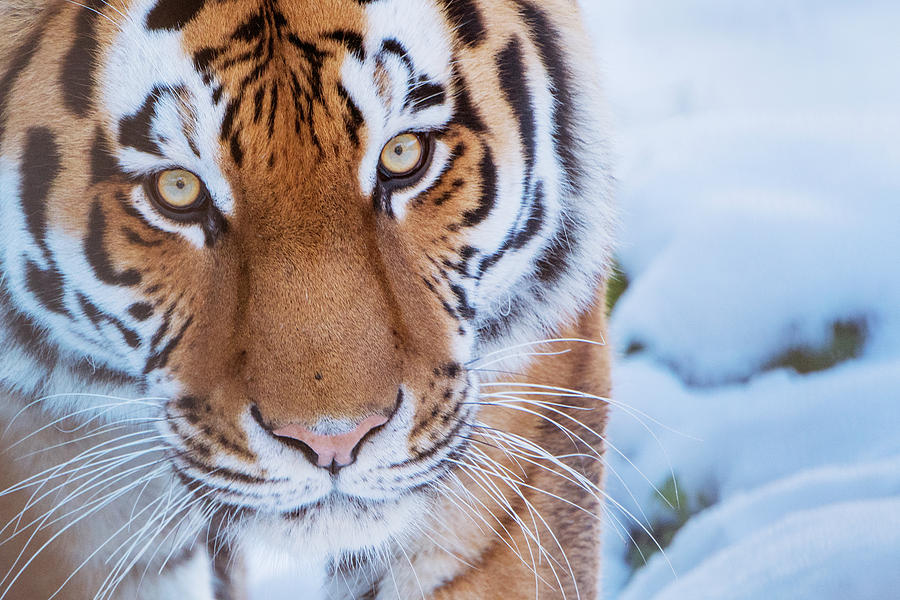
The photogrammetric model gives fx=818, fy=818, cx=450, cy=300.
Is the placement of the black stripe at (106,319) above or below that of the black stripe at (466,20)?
below

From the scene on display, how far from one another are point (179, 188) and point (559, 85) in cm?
26

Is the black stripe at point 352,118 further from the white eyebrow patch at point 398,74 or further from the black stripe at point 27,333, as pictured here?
the black stripe at point 27,333

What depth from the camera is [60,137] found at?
46 centimetres

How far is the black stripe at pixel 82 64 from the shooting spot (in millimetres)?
447

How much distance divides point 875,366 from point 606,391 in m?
0.18

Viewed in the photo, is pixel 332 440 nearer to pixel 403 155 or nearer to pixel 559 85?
pixel 403 155

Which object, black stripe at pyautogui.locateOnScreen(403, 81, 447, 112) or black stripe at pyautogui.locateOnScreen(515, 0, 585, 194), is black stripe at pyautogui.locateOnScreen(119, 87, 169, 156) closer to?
black stripe at pyautogui.locateOnScreen(403, 81, 447, 112)

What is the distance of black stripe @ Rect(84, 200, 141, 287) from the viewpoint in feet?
1.52

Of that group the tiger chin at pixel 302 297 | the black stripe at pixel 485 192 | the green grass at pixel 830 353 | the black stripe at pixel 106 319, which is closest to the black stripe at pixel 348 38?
the tiger chin at pixel 302 297

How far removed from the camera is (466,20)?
0.49 m

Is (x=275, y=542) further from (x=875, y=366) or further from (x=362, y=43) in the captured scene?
(x=875, y=366)

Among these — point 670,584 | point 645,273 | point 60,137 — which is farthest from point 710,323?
point 60,137

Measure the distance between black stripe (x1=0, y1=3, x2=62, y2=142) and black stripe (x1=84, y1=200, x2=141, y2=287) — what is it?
0.08 metres

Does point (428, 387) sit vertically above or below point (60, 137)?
below
